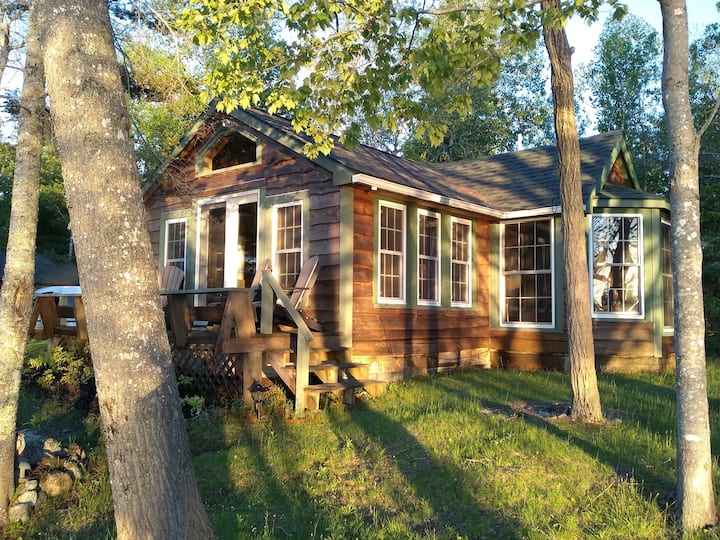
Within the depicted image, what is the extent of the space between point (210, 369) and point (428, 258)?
4.43 meters

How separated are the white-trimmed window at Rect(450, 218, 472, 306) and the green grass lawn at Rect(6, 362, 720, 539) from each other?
4.29m

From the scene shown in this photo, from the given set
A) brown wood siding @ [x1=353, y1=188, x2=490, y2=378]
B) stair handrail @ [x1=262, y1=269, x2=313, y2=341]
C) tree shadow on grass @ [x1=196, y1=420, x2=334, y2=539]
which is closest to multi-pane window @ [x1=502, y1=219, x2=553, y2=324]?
brown wood siding @ [x1=353, y1=188, x2=490, y2=378]

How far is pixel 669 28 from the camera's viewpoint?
435 cm

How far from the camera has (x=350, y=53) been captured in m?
6.88

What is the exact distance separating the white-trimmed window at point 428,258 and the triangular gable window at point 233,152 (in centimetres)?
346

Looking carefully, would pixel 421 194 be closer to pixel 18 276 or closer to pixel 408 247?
A: pixel 408 247

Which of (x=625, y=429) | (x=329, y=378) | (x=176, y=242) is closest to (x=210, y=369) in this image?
(x=329, y=378)

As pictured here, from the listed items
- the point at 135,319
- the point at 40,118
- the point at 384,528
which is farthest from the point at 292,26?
the point at 384,528

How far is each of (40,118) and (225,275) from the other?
20.8ft

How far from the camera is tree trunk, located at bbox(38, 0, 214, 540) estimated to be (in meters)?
3.23

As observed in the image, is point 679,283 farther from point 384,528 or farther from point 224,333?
point 224,333

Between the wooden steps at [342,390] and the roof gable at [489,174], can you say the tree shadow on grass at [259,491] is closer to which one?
the wooden steps at [342,390]

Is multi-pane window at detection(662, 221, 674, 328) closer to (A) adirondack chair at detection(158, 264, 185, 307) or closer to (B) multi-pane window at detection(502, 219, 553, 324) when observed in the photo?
(B) multi-pane window at detection(502, 219, 553, 324)

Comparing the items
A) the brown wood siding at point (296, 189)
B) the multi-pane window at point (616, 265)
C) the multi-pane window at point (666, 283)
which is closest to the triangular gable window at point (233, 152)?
the brown wood siding at point (296, 189)
